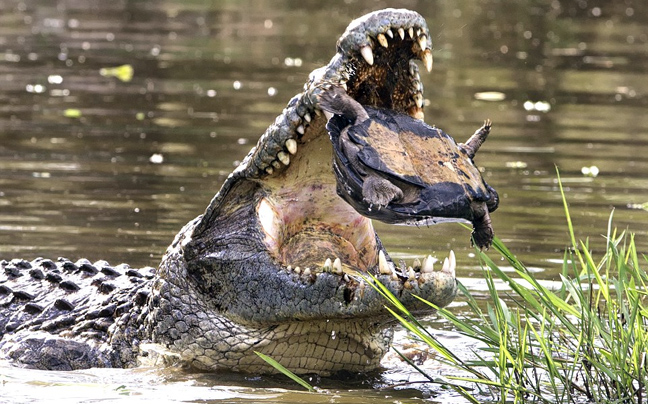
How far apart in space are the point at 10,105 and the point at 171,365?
26.8ft

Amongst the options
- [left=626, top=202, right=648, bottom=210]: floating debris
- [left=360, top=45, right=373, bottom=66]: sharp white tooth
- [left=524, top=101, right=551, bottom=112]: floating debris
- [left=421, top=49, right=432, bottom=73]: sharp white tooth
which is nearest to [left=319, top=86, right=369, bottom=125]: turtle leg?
[left=360, top=45, right=373, bottom=66]: sharp white tooth

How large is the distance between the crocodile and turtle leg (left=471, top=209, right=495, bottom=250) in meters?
0.13

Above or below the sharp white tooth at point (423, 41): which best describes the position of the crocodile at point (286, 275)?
below

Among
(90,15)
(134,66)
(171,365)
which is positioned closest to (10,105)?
(134,66)

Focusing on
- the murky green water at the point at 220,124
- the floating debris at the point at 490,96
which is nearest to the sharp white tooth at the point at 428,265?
the murky green water at the point at 220,124

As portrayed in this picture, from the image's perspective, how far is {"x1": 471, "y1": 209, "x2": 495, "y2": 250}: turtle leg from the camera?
12.7 feet

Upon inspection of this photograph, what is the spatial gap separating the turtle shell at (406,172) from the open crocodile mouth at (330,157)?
154 mm

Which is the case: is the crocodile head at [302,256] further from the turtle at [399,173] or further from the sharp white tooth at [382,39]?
the turtle at [399,173]

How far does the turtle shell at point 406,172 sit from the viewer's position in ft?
12.5

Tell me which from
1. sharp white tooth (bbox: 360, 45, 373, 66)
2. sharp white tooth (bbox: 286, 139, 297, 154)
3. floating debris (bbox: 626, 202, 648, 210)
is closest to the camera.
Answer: sharp white tooth (bbox: 360, 45, 373, 66)

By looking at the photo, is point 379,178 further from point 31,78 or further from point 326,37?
point 326,37

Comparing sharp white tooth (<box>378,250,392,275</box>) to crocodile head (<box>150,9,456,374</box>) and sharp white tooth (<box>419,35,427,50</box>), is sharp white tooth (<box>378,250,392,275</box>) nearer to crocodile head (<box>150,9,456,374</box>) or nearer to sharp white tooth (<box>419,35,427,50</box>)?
crocodile head (<box>150,9,456,374</box>)

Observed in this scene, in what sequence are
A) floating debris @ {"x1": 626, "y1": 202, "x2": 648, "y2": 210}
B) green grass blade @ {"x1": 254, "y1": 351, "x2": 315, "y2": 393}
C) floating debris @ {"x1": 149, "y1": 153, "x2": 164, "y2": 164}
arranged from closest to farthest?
green grass blade @ {"x1": 254, "y1": 351, "x2": 315, "y2": 393} → floating debris @ {"x1": 626, "y1": 202, "x2": 648, "y2": 210} → floating debris @ {"x1": 149, "y1": 153, "x2": 164, "y2": 164}

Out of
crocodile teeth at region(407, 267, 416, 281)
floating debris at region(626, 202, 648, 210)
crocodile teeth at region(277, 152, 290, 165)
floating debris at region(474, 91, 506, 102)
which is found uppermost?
floating debris at region(474, 91, 506, 102)
